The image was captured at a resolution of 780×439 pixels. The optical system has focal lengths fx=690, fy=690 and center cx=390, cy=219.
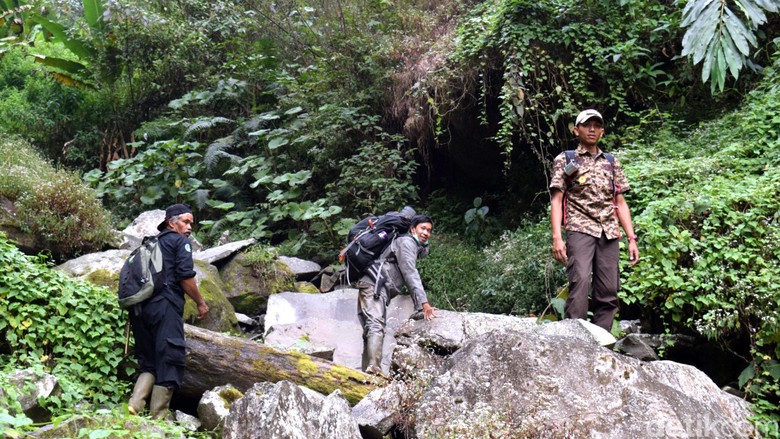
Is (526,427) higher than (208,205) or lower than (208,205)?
higher

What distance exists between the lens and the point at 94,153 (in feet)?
53.0

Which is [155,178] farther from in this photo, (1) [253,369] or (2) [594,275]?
(2) [594,275]

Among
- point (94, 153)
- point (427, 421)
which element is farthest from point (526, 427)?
point (94, 153)

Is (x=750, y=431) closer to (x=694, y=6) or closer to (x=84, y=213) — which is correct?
(x=694, y=6)

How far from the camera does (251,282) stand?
10.1 meters

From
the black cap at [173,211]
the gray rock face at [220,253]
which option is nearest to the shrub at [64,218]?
the gray rock face at [220,253]

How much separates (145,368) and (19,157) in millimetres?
6626

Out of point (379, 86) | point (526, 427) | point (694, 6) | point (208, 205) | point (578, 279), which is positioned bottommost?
point (208, 205)

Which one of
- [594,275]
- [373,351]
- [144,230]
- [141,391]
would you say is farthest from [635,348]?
[144,230]

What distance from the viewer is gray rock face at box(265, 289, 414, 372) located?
8094mm

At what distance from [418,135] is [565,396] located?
824cm

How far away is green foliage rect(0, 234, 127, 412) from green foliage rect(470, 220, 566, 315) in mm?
4416

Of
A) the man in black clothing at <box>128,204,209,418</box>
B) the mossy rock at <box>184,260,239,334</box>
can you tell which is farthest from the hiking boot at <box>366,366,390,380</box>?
the mossy rock at <box>184,260,239,334</box>

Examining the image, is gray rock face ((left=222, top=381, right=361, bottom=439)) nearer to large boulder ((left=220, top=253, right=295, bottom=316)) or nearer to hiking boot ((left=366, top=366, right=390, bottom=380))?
hiking boot ((left=366, top=366, right=390, bottom=380))
